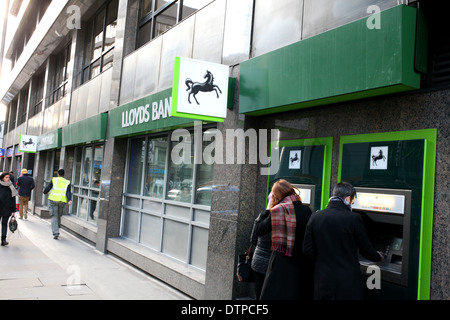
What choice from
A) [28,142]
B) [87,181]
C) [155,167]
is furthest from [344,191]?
[28,142]

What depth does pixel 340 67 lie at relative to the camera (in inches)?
146

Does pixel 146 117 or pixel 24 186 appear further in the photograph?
pixel 24 186

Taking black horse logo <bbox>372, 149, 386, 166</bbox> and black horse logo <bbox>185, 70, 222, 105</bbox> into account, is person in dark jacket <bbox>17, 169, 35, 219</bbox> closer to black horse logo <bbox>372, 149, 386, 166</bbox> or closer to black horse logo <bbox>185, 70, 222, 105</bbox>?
black horse logo <bbox>185, 70, 222, 105</bbox>

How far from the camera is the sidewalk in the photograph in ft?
18.4

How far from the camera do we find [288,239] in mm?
3787

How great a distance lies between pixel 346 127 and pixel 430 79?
945 mm

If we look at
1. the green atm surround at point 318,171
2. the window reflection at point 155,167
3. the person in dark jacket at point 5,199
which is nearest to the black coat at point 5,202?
the person in dark jacket at point 5,199

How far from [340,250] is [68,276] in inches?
192

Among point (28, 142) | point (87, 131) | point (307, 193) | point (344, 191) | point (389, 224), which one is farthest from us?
point (28, 142)

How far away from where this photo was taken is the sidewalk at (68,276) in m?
5.61

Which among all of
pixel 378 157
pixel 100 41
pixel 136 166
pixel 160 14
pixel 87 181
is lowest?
pixel 87 181

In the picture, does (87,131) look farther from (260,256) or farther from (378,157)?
(378,157)

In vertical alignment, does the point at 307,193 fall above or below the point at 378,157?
below
